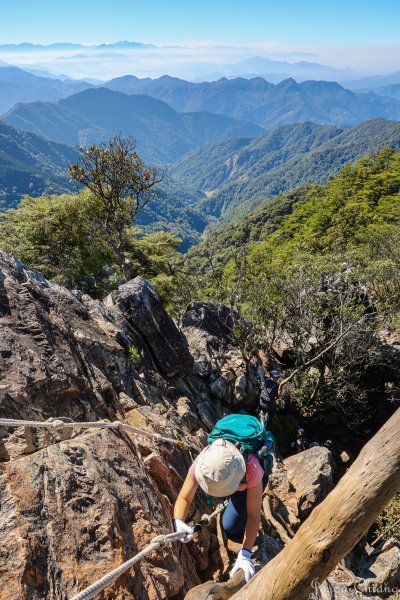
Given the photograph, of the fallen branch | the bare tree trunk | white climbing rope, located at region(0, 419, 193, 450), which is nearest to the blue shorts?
white climbing rope, located at region(0, 419, 193, 450)

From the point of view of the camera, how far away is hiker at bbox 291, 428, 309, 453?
1714cm

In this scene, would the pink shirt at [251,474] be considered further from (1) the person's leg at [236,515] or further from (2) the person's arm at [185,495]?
(1) the person's leg at [236,515]

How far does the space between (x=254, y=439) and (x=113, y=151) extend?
19.7 metres

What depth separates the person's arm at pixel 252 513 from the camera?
4.95 metres

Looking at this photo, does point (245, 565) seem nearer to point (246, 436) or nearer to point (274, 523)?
point (246, 436)

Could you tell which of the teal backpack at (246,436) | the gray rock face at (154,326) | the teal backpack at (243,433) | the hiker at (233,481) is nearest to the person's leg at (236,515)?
the hiker at (233,481)

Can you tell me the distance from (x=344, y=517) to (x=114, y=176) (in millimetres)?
21223

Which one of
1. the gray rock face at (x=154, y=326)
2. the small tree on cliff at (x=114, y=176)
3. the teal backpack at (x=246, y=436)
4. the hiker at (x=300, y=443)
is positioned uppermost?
the small tree on cliff at (x=114, y=176)

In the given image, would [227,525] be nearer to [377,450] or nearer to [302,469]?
[377,450]

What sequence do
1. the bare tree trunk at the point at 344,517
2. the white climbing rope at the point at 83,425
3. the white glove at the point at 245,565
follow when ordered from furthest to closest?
the white climbing rope at the point at 83,425 < the white glove at the point at 245,565 < the bare tree trunk at the point at 344,517

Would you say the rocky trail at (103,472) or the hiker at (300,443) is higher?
the rocky trail at (103,472)

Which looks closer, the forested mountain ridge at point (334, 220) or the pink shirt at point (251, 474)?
the pink shirt at point (251, 474)

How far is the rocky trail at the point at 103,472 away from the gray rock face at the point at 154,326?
0.10 metres

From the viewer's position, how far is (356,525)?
2.65 metres
